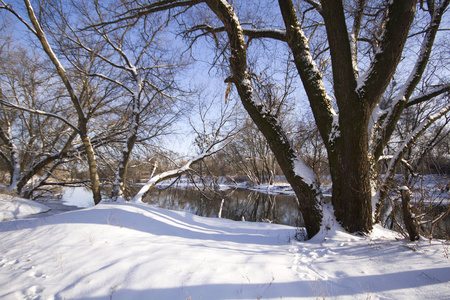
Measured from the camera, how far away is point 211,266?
2246 millimetres

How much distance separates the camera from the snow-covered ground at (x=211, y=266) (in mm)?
1854

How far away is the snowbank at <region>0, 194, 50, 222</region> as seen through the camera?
21.5 ft

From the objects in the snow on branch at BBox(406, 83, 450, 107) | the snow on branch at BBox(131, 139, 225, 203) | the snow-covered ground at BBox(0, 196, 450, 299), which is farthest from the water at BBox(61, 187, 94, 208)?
the snow on branch at BBox(406, 83, 450, 107)

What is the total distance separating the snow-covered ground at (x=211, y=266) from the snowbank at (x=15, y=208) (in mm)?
4397

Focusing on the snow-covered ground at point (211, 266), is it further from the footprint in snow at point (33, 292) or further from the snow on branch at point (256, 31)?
the snow on branch at point (256, 31)

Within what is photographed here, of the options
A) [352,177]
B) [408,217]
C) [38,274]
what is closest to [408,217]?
[408,217]

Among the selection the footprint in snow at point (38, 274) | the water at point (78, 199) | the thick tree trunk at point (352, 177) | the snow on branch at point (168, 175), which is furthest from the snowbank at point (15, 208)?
the thick tree trunk at point (352, 177)

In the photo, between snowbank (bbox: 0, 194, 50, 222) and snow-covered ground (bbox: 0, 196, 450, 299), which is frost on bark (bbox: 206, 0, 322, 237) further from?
snowbank (bbox: 0, 194, 50, 222)

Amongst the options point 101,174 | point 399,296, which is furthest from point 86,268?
point 101,174

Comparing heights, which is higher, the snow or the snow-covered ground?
the snow

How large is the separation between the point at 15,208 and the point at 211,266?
823cm

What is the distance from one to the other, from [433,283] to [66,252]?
3.75 metres

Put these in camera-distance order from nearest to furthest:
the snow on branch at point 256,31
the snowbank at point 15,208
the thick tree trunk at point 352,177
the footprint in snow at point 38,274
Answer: the footprint in snow at point 38,274, the thick tree trunk at point 352,177, the snow on branch at point 256,31, the snowbank at point 15,208

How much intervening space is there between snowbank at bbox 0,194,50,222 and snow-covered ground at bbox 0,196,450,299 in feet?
14.4
